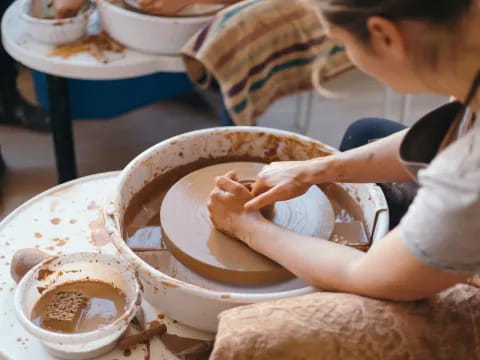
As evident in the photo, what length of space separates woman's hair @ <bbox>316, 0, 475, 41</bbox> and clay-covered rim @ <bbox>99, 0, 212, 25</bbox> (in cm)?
115

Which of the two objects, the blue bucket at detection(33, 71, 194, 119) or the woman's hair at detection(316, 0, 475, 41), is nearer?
the woman's hair at detection(316, 0, 475, 41)

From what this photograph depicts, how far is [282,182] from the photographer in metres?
1.38

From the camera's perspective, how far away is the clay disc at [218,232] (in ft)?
4.33

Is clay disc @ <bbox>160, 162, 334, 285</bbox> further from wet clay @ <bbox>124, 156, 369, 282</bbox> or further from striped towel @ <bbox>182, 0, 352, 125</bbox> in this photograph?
striped towel @ <bbox>182, 0, 352, 125</bbox>

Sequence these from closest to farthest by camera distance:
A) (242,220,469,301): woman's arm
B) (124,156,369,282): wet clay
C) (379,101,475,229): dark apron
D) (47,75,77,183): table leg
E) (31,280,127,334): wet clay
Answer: (242,220,469,301): woman's arm, (379,101,475,229): dark apron, (31,280,127,334): wet clay, (124,156,369,282): wet clay, (47,75,77,183): table leg

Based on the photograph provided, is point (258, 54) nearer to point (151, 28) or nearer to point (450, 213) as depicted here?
point (151, 28)

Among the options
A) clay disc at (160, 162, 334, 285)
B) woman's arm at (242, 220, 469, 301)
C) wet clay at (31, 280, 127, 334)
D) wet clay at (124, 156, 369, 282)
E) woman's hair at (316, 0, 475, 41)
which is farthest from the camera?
wet clay at (124, 156, 369, 282)

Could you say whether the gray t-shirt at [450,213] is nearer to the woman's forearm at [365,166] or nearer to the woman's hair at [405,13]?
the woman's hair at [405,13]

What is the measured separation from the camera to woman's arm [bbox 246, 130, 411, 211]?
53.2 inches

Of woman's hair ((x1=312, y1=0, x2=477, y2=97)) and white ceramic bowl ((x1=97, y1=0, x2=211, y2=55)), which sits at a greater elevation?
woman's hair ((x1=312, y1=0, x2=477, y2=97))

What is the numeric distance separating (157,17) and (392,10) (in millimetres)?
1279

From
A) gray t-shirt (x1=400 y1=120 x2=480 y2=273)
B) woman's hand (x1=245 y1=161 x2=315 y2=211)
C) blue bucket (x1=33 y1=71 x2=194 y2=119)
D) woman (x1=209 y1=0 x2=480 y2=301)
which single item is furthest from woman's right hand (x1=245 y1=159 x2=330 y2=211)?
blue bucket (x1=33 y1=71 x2=194 y2=119)

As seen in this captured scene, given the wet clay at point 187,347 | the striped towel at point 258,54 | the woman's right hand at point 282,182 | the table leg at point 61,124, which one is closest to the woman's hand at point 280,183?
the woman's right hand at point 282,182

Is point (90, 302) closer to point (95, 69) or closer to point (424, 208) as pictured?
point (424, 208)
